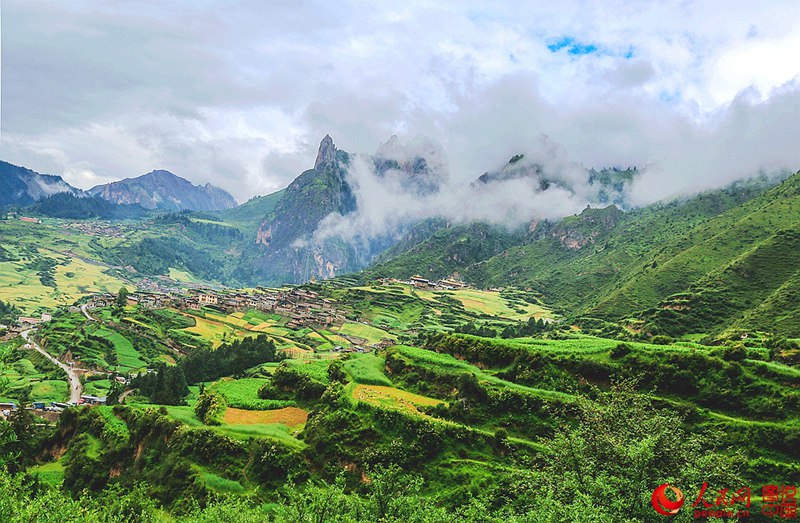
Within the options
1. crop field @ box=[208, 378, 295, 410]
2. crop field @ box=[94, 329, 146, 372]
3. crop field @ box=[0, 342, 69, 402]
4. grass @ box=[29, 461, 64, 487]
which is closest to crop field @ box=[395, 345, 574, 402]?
crop field @ box=[208, 378, 295, 410]

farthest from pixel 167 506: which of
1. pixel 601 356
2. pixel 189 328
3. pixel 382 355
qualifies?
pixel 189 328

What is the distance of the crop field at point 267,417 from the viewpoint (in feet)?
169

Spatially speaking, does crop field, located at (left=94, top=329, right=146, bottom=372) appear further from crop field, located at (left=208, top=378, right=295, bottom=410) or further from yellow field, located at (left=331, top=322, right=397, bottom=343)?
crop field, located at (left=208, top=378, right=295, bottom=410)

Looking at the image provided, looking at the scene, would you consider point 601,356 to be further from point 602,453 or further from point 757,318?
point 757,318

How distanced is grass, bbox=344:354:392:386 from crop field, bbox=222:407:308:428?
287 inches

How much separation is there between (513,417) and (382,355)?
→ 24.4m

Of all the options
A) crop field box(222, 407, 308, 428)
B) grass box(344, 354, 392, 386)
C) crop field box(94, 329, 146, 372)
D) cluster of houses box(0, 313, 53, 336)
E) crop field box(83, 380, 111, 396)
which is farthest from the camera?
cluster of houses box(0, 313, 53, 336)

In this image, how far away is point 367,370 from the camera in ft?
196

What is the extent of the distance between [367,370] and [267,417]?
12707mm

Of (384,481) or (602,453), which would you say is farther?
(384,481)

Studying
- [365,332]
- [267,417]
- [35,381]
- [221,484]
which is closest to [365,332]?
[365,332]

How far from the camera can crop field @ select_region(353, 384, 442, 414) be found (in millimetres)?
48469

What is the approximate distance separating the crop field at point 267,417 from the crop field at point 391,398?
6.73 m

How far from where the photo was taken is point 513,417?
153 feet
